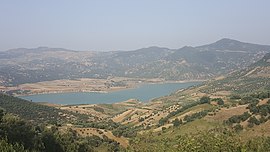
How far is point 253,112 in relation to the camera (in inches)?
3044

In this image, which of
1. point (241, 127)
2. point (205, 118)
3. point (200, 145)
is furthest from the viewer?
point (205, 118)

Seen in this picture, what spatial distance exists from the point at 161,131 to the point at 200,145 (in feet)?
189

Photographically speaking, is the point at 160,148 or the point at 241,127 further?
the point at 241,127

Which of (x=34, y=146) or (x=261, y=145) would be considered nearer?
(x=261, y=145)

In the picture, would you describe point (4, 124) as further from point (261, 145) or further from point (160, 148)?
point (261, 145)

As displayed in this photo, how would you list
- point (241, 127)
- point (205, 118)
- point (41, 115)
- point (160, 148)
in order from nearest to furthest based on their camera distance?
point (160, 148) < point (241, 127) < point (205, 118) < point (41, 115)

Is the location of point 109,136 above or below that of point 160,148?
below

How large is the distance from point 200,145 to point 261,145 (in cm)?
924

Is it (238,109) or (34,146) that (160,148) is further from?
(238,109)

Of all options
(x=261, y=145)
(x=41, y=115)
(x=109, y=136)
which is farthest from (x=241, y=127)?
(x=41, y=115)

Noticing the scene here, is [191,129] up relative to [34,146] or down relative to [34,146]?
down

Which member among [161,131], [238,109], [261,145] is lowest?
[161,131]

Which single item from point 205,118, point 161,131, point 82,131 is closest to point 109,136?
point 82,131

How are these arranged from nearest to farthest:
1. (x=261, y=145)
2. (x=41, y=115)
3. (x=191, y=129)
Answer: (x=261, y=145), (x=191, y=129), (x=41, y=115)
